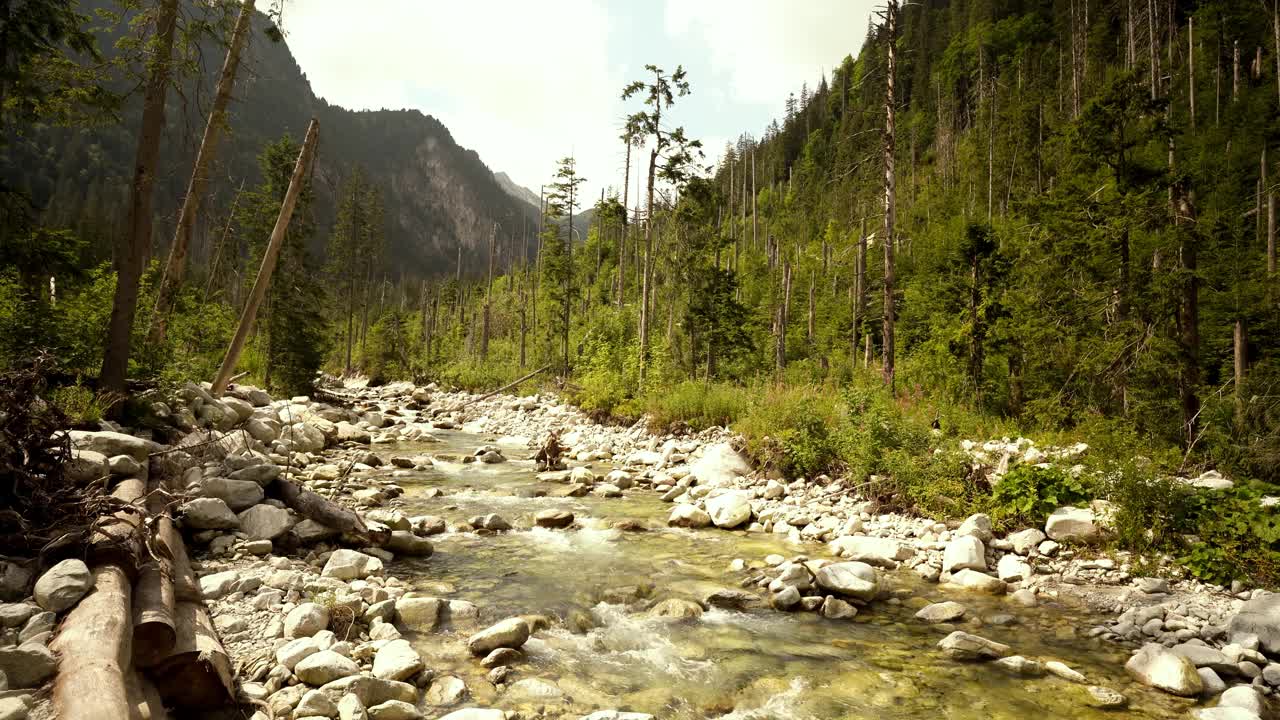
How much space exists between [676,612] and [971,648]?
2.65 meters

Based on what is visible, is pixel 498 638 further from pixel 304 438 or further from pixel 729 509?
pixel 304 438

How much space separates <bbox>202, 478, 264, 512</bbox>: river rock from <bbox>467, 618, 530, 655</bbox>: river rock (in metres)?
3.79

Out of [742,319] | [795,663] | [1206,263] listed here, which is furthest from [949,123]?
[795,663]

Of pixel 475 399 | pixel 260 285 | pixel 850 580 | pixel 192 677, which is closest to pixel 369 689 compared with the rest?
pixel 192 677

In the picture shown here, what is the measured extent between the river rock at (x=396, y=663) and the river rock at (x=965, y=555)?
5.92m

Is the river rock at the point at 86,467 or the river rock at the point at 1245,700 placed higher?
the river rock at the point at 86,467

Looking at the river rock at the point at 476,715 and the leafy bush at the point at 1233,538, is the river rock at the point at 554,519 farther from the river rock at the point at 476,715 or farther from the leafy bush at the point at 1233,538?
the leafy bush at the point at 1233,538

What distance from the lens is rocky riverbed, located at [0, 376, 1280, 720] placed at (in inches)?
161

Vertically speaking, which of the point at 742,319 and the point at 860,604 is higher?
the point at 742,319

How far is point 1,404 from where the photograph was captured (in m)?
4.20

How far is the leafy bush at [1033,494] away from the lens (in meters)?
7.32

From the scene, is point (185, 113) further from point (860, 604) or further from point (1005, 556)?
point (1005, 556)

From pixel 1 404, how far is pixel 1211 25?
166 feet

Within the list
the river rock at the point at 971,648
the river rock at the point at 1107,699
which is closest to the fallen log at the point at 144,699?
the river rock at the point at 971,648
